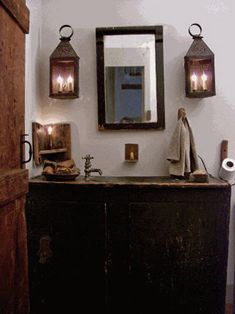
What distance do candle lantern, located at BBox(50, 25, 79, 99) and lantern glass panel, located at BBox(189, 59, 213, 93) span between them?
2.82 ft

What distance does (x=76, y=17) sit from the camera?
2.79m

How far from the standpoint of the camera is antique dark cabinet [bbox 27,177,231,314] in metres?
2.27

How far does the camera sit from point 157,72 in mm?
2721

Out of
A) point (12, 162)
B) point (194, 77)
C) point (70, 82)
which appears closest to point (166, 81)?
point (194, 77)

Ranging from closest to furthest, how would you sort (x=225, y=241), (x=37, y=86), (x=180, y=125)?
(x=225, y=241) < (x=180, y=125) < (x=37, y=86)

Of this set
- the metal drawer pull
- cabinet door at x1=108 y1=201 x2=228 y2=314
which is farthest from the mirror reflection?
the metal drawer pull

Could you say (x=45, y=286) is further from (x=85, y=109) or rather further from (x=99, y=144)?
(x=85, y=109)

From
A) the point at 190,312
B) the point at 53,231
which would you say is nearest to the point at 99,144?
the point at 53,231

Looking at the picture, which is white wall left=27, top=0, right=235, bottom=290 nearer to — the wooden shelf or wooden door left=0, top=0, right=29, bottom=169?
the wooden shelf

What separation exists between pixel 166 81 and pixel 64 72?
0.79 m

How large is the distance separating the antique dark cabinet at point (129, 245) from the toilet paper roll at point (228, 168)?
0.26 meters

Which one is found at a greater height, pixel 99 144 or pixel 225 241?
pixel 99 144

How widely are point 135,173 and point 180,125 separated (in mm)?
534

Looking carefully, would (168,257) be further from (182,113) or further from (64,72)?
(64,72)
